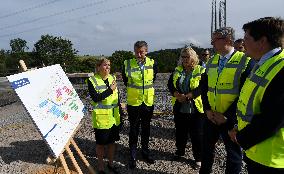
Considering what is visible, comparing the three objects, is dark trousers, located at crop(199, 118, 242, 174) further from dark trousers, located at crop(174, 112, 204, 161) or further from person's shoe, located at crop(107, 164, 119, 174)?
person's shoe, located at crop(107, 164, 119, 174)

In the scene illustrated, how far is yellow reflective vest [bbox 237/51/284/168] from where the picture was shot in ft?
9.10

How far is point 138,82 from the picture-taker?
20.3 feet

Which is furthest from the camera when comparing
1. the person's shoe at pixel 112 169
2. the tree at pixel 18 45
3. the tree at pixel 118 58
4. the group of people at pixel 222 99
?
the tree at pixel 18 45

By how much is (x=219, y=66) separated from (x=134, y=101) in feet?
6.84

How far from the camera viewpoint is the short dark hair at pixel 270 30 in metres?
2.82

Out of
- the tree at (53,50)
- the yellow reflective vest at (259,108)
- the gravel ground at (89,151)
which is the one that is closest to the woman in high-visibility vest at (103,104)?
the gravel ground at (89,151)

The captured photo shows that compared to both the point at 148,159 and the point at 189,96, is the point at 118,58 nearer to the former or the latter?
the point at 148,159

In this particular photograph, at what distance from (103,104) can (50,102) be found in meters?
1.24

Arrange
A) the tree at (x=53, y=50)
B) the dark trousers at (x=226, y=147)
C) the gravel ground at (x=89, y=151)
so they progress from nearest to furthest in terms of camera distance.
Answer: the dark trousers at (x=226, y=147) < the gravel ground at (x=89, y=151) < the tree at (x=53, y=50)

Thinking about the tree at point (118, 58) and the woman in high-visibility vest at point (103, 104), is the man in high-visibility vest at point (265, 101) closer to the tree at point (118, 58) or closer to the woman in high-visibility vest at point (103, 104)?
the woman in high-visibility vest at point (103, 104)

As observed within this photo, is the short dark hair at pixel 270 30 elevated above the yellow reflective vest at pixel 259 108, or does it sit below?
above

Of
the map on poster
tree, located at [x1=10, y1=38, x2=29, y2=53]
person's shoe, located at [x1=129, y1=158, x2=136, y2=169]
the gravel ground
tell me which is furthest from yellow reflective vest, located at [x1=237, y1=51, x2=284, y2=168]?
tree, located at [x1=10, y1=38, x2=29, y2=53]

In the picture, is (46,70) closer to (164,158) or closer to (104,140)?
(104,140)

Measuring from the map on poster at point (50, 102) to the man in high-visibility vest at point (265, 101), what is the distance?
7.51 feet
